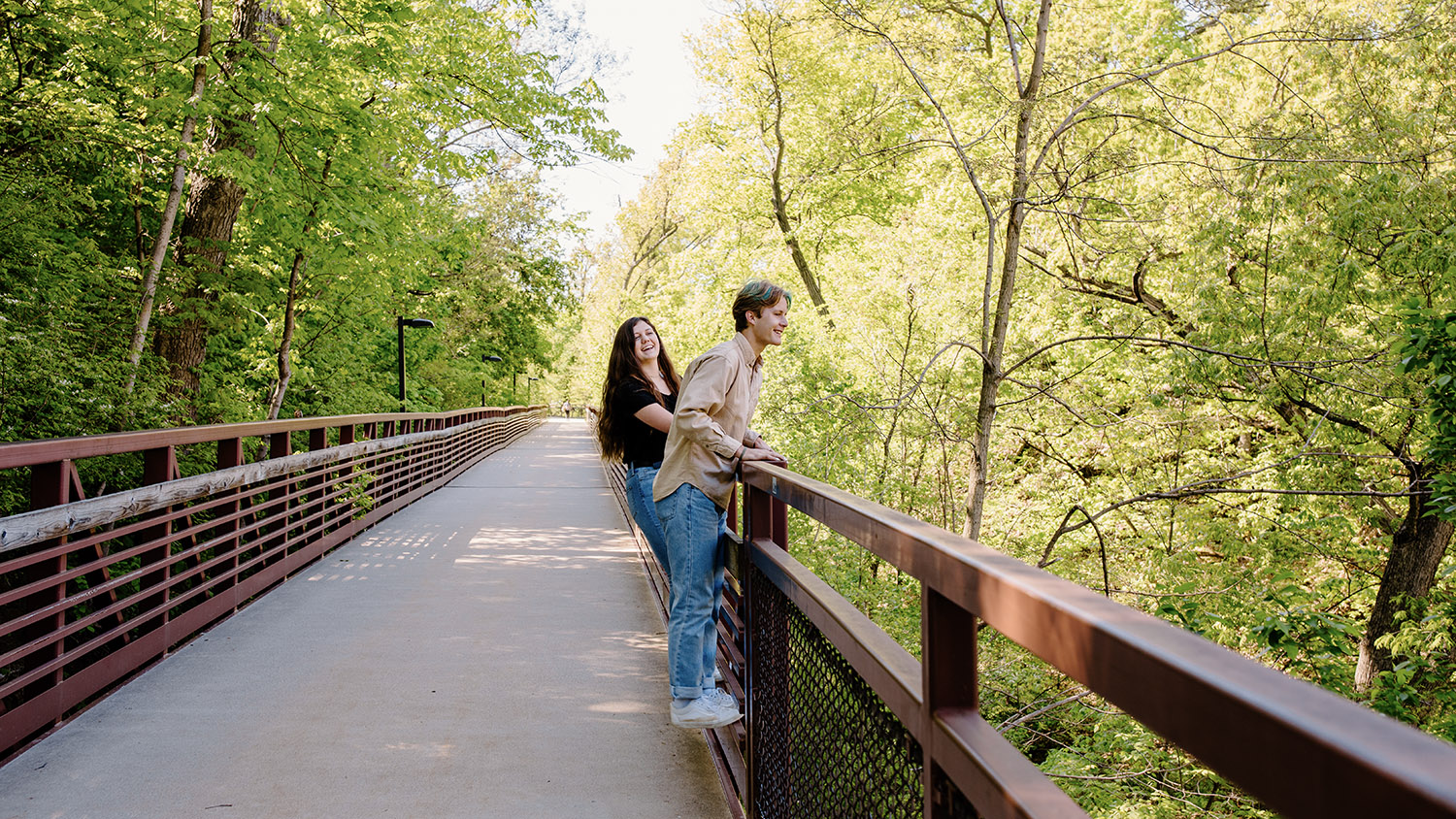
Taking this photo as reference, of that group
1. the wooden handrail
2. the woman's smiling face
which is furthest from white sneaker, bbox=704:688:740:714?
the wooden handrail

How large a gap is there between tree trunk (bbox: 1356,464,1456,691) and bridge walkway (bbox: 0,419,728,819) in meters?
8.77

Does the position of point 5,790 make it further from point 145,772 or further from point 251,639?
point 251,639

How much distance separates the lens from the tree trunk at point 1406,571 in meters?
10.6

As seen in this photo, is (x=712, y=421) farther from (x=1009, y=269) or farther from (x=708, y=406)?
(x=1009, y=269)

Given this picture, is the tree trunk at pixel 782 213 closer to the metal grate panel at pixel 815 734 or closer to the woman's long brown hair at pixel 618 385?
the woman's long brown hair at pixel 618 385

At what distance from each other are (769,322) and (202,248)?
8.22 metres

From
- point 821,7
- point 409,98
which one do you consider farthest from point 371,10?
point 821,7

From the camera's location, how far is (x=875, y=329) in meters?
15.4

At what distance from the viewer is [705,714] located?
354 cm

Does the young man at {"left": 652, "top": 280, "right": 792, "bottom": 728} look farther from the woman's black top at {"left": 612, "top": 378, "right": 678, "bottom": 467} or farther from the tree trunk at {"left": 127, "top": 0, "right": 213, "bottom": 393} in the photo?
the tree trunk at {"left": 127, "top": 0, "right": 213, "bottom": 393}

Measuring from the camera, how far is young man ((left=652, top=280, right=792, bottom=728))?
3.56 meters

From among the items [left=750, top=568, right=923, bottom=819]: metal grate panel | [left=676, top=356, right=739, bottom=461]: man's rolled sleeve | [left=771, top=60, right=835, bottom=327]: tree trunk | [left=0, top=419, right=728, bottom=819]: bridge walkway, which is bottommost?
[left=0, top=419, right=728, bottom=819]: bridge walkway

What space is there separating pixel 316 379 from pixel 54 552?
12.5 m

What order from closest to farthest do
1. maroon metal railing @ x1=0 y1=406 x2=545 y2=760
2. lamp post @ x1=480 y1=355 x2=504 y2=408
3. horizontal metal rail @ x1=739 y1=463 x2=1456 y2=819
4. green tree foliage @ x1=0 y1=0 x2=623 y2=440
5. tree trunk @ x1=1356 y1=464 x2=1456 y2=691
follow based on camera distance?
1. horizontal metal rail @ x1=739 y1=463 x2=1456 y2=819
2. maroon metal railing @ x1=0 y1=406 x2=545 y2=760
3. green tree foliage @ x1=0 y1=0 x2=623 y2=440
4. tree trunk @ x1=1356 y1=464 x2=1456 y2=691
5. lamp post @ x1=480 y1=355 x2=504 y2=408
